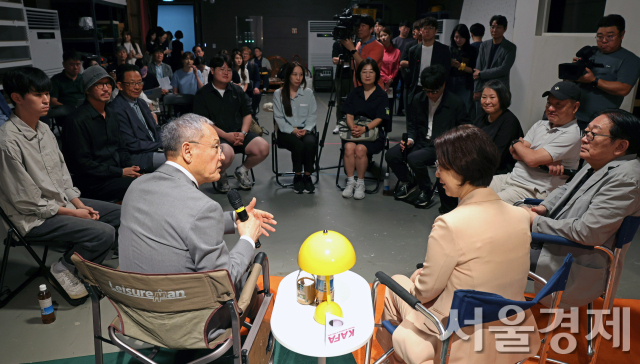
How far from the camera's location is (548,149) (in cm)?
281

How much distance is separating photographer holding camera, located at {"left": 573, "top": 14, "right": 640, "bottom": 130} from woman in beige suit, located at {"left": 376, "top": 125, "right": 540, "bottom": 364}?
2642 mm

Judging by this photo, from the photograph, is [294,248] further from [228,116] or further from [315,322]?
[228,116]

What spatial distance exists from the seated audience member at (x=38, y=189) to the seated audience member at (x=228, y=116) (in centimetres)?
188

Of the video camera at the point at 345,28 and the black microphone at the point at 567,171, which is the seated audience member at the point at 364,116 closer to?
the video camera at the point at 345,28

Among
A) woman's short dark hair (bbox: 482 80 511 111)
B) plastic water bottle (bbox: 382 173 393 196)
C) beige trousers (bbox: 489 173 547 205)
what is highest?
woman's short dark hair (bbox: 482 80 511 111)

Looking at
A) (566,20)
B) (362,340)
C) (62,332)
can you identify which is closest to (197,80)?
(62,332)

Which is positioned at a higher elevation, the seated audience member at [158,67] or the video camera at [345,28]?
the video camera at [345,28]

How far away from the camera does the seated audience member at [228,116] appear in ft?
14.5

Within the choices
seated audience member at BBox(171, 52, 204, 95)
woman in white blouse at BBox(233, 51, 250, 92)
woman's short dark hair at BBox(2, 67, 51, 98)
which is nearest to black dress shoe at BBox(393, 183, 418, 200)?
woman's short dark hair at BBox(2, 67, 51, 98)

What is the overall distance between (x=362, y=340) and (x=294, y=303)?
33cm

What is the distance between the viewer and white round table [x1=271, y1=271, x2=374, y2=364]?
153 centimetres

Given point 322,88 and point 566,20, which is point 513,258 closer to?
point 566,20

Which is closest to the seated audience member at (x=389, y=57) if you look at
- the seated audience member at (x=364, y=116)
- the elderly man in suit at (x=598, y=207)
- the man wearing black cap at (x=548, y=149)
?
the seated audience member at (x=364, y=116)

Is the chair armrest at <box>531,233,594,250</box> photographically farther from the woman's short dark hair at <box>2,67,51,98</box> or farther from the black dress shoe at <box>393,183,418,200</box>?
the woman's short dark hair at <box>2,67,51,98</box>
